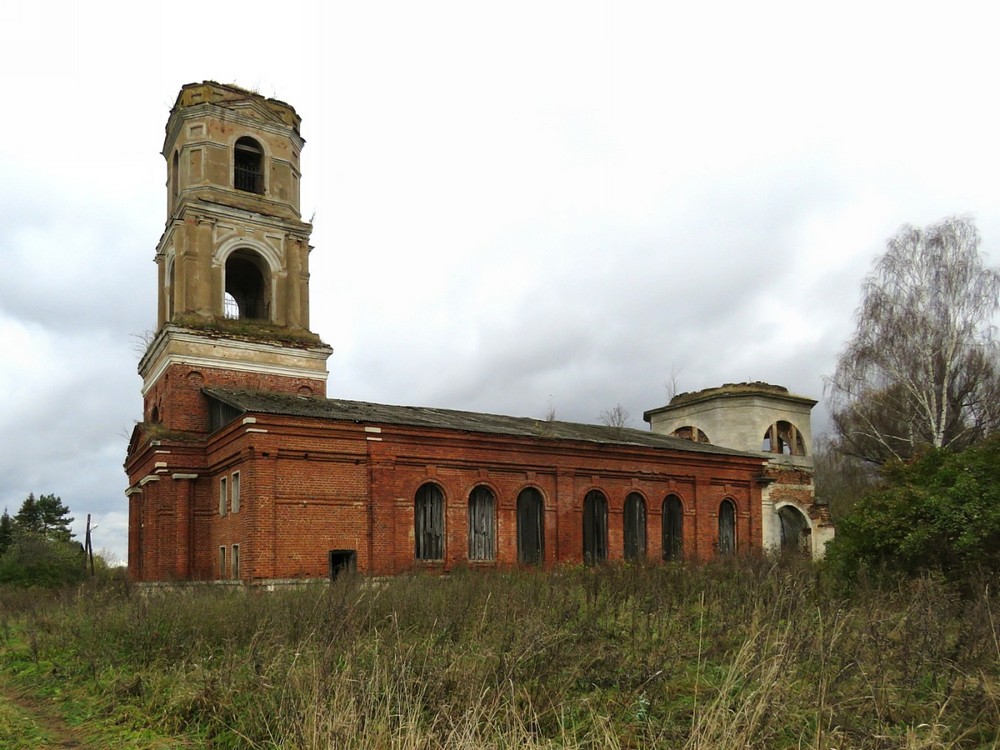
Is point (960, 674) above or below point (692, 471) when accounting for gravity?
below

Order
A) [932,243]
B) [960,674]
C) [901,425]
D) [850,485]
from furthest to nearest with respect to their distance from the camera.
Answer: [850,485]
[901,425]
[932,243]
[960,674]

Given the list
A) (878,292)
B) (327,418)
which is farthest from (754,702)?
(878,292)

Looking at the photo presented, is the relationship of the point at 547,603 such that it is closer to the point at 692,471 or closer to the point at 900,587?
the point at 900,587

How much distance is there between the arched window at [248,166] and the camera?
26.5m

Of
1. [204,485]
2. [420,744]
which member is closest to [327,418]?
[204,485]

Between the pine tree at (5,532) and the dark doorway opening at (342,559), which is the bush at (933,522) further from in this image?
the pine tree at (5,532)

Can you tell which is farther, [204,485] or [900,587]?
[204,485]

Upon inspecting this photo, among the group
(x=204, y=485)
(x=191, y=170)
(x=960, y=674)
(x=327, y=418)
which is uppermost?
(x=191, y=170)

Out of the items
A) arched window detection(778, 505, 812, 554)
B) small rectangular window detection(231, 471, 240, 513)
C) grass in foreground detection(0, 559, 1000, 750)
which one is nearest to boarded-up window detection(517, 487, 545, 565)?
small rectangular window detection(231, 471, 240, 513)

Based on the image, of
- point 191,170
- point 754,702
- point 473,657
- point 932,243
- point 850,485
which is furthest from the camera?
point 850,485

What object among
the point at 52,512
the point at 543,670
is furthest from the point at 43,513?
the point at 543,670

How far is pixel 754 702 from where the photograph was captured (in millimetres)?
5680

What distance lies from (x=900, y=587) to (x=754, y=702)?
5992 millimetres

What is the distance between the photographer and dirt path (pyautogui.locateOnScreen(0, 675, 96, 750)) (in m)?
7.46
